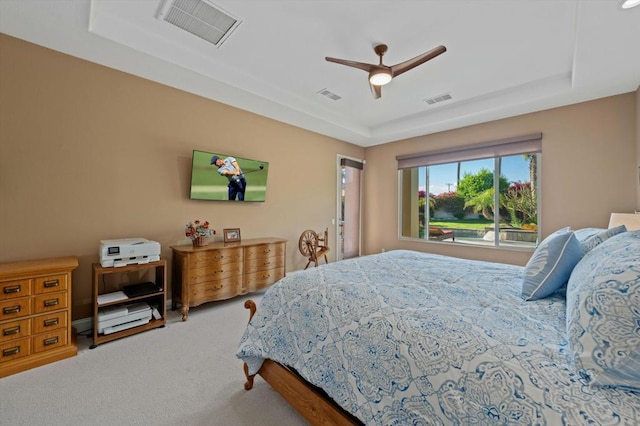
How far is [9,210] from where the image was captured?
2389 millimetres

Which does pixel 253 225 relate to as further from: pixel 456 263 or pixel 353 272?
pixel 456 263

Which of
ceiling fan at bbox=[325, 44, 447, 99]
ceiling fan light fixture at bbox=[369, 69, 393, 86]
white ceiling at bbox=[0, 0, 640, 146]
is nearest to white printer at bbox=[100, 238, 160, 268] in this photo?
white ceiling at bbox=[0, 0, 640, 146]

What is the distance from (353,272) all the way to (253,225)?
2.58 m

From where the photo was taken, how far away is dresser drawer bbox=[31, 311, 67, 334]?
2.14 m

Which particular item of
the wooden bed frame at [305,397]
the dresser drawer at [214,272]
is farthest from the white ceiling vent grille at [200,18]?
the wooden bed frame at [305,397]

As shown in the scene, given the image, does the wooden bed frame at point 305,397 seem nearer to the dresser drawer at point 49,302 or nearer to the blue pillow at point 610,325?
the blue pillow at point 610,325

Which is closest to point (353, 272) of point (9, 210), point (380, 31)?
point (380, 31)

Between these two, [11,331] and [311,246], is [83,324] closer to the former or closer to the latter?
[11,331]

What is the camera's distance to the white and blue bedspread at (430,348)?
0.83 m

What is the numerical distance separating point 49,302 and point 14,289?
24 centimetres

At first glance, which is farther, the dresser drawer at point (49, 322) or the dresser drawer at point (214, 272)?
the dresser drawer at point (214, 272)

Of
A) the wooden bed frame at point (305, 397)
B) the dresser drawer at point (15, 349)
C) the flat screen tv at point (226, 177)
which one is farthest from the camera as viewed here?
the flat screen tv at point (226, 177)

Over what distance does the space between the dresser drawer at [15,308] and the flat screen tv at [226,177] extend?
1769 mm

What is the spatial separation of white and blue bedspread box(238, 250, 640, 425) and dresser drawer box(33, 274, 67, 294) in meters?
1.74
